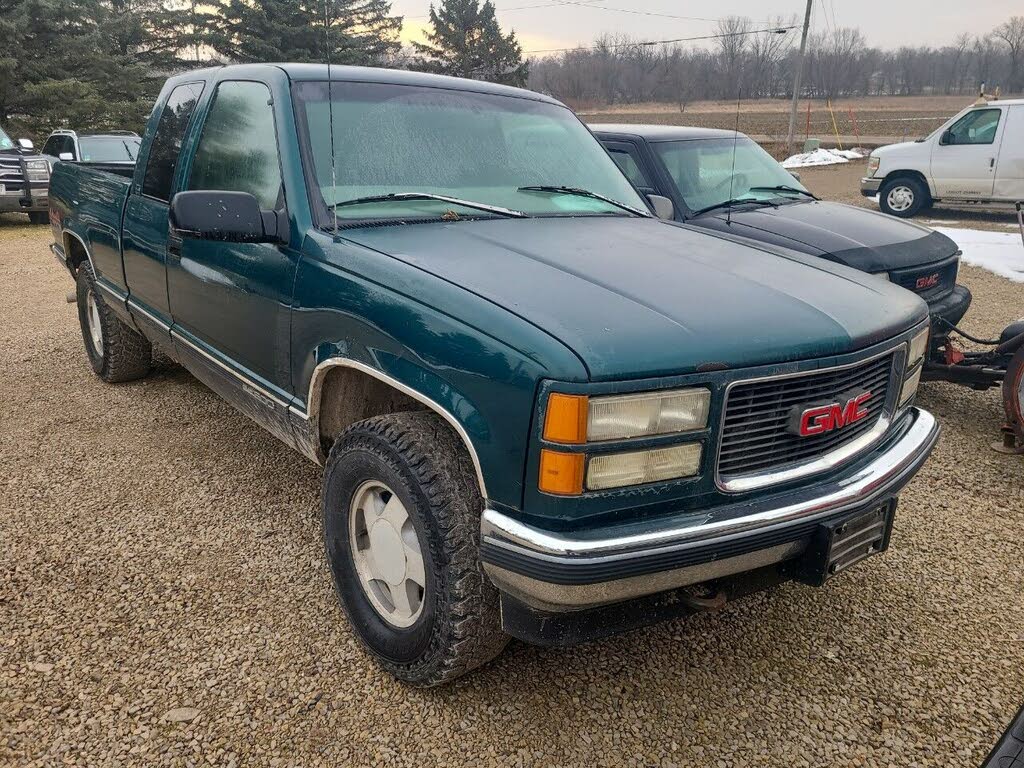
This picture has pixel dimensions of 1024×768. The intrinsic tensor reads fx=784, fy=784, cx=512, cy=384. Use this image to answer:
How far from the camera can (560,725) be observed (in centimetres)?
229

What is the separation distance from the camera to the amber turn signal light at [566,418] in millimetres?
1829

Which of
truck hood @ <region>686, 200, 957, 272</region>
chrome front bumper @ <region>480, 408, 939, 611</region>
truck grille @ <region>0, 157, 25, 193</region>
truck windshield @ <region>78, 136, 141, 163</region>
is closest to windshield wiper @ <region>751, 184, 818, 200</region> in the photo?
truck hood @ <region>686, 200, 957, 272</region>

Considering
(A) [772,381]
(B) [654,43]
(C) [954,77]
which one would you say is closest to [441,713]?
(A) [772,381]

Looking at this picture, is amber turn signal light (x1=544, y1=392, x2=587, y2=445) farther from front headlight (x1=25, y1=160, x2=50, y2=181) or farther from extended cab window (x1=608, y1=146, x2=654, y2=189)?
front headlight (x1=25, y1=160, x2=50, y2=181)

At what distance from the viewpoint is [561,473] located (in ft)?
6.10

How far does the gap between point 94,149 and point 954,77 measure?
8074 centimetres

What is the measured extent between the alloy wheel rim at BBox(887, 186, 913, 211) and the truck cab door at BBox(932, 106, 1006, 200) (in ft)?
1.46

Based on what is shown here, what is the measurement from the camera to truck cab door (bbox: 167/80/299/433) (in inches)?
110

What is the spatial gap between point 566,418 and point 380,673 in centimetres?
119

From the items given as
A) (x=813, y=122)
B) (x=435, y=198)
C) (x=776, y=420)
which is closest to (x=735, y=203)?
(x=435, y=198)

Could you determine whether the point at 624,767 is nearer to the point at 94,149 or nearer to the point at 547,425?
the point at 547,425

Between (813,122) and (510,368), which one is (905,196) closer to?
(510,368)

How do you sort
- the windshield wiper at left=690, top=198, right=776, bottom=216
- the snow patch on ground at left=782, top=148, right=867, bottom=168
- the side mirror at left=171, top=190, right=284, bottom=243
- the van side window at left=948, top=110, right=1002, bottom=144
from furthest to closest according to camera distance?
the snow patch on ground at left=782, top=148, right=867, bottom=168 < the van side window at left=948, top=110, right=1002, bottom=144 < the windshield wiper at left=690, top=198, right=776, bottom=216 < the side mirror at left=171, top=190, right=284, bottom=243

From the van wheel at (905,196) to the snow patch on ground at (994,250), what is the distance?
1.36 meters
